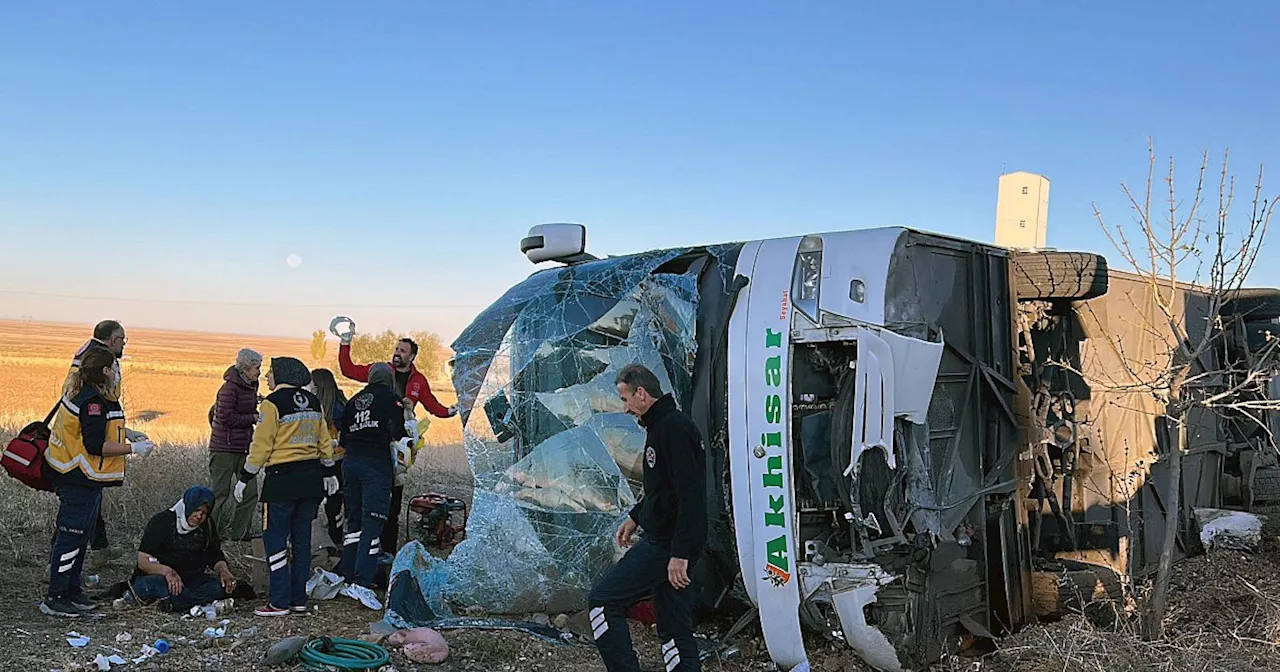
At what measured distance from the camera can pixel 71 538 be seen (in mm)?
6484

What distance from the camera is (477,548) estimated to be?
21.3ft

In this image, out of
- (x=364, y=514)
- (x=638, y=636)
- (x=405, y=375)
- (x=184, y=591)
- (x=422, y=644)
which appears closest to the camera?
(x=422, y=644)

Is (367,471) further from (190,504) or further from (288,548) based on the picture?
(190,504)

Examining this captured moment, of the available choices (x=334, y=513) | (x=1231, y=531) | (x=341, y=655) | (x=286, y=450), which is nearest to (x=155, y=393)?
(x=334, y=513)

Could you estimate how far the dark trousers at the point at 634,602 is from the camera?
4945 millimetres

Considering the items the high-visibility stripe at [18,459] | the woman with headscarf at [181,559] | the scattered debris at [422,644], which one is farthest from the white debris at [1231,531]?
the high-visibility stripe at [18,459]

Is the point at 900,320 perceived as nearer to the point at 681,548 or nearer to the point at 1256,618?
the point at 681,548

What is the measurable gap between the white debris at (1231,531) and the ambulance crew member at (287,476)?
6355 millimetres

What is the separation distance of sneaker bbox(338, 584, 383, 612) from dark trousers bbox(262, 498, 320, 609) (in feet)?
1.21

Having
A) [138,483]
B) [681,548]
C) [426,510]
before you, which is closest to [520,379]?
[681,548]

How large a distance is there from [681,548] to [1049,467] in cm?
264

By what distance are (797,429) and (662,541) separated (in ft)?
3.23

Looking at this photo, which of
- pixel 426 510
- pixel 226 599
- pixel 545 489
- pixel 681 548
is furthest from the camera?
pixel 426 510

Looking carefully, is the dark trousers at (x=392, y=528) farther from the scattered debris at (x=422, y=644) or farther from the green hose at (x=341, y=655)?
the green hose at (x=341, y=655)
